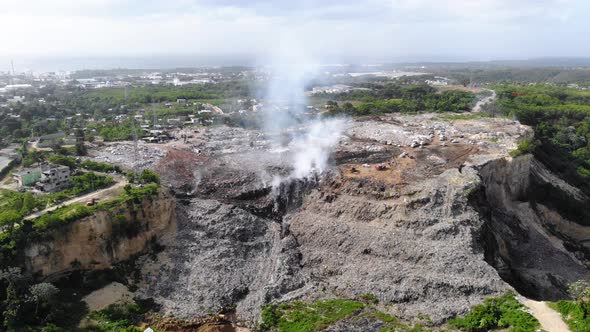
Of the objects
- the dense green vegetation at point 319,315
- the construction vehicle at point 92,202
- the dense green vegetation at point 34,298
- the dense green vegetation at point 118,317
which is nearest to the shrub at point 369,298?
the dense green vegetation at point 319,315

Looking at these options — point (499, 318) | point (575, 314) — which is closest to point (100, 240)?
point (499, 318)

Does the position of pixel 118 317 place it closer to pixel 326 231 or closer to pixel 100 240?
pixel 100 240

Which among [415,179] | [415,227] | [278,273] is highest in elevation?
[415,179]

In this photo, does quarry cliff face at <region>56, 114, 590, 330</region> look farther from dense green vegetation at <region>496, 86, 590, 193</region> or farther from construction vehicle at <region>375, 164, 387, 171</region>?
dense green vegetation at <region>496, 86, 590, 193</region>

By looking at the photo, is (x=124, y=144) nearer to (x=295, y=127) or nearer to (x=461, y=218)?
(x=295, y=127)

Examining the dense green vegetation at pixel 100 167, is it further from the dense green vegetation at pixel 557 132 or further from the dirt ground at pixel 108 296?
the dense green vegetation at pixel 557 132

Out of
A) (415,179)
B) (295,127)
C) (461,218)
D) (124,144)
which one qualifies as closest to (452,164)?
(415,179)
